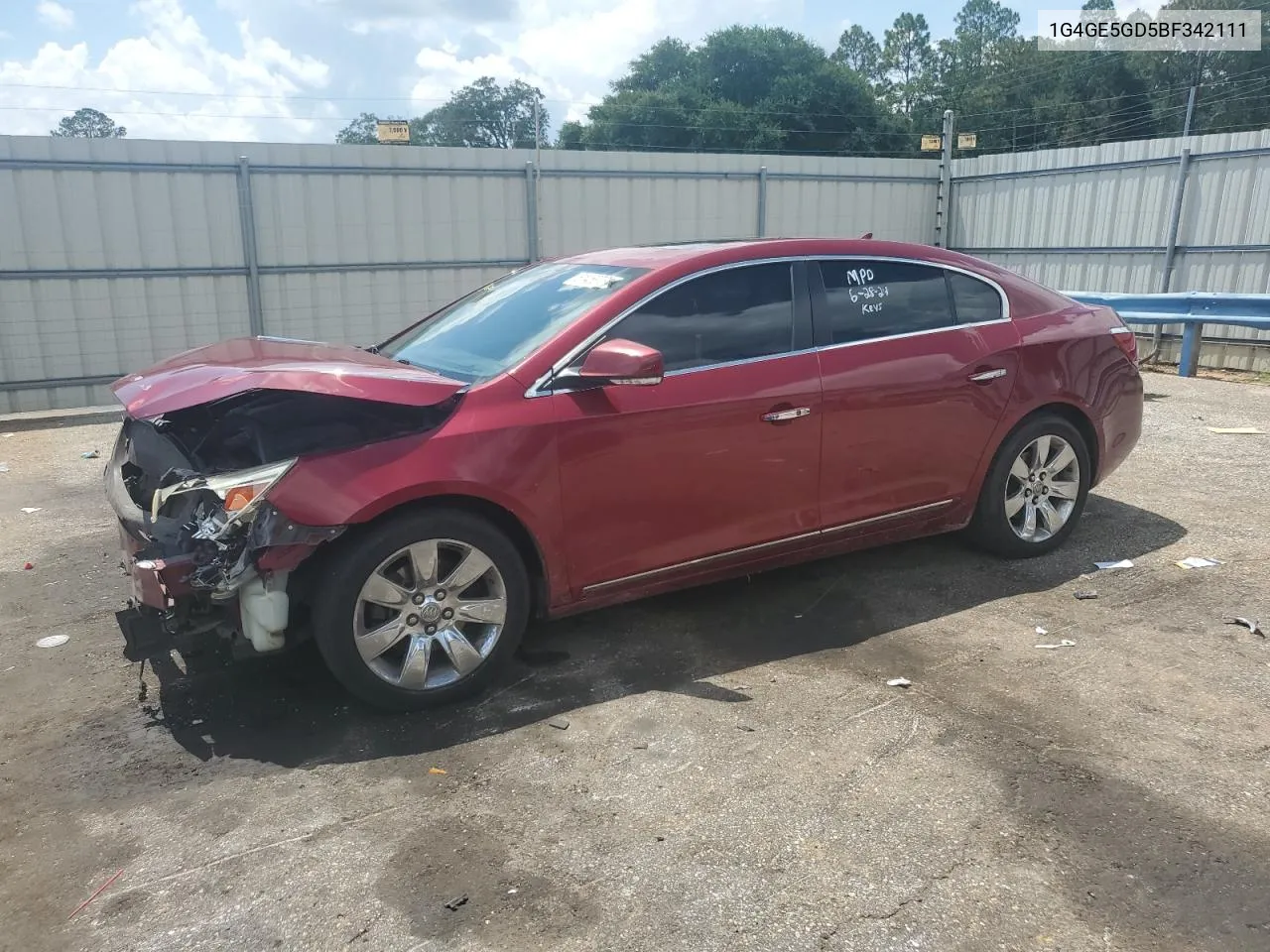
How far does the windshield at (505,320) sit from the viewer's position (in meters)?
3.99

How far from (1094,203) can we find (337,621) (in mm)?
14023

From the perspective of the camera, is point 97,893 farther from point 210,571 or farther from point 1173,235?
point 1173,235

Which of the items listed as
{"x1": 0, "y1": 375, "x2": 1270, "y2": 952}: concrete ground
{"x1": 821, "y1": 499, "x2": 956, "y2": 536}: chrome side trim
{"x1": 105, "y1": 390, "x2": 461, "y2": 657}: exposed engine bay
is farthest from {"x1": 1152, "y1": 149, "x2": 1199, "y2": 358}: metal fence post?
{"x1": 105, "y1": 390, "x2": 461, "y2": 657}: exposed engine bay

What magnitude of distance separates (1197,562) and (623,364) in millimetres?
3522

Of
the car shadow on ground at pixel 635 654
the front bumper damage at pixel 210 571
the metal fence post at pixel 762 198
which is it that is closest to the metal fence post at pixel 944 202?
the metal fence post at pixel 762 198

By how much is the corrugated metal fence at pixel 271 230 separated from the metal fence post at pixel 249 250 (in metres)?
0.02

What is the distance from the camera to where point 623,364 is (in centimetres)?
356

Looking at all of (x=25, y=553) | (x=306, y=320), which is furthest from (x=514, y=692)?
(x=306, y=320)

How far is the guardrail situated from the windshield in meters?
8.06

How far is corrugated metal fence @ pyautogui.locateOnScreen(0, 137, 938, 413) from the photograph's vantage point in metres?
10.4

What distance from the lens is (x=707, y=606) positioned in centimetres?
465

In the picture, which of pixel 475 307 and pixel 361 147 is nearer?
pixel 475 307

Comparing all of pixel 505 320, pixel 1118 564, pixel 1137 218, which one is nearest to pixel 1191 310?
pixel 1137 218

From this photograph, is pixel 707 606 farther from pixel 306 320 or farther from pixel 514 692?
pixel 306 320
